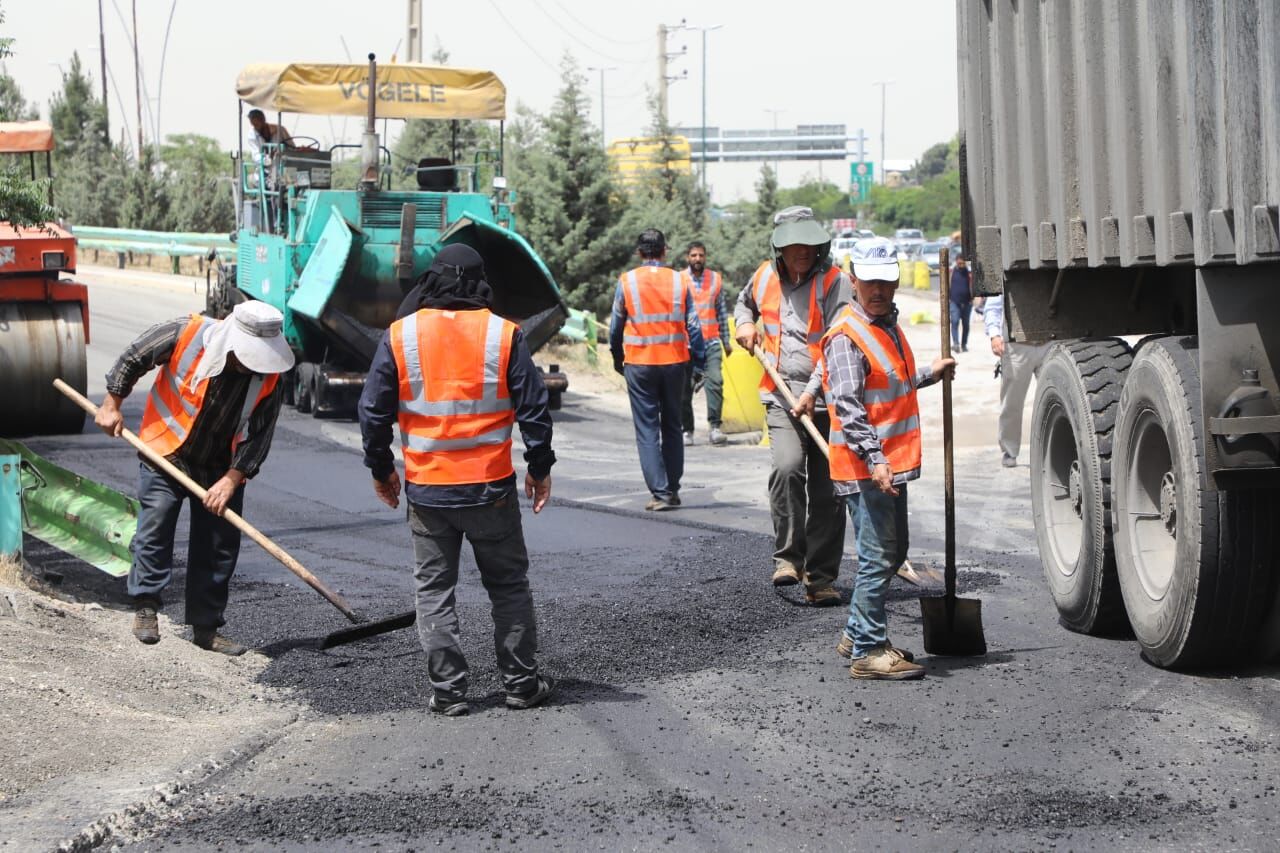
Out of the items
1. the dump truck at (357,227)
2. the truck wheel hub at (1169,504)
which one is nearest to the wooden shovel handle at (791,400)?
the truck wheel hub at (1169,504)

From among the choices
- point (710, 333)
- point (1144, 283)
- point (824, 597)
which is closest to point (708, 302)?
point (710, 333)

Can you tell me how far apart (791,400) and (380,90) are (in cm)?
944

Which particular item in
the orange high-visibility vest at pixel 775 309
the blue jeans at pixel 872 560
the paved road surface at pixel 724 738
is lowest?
the paved road surface at pixel 724 738

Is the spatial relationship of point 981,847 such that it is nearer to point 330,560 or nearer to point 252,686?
point 252,686

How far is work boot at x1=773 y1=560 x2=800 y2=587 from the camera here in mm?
7633

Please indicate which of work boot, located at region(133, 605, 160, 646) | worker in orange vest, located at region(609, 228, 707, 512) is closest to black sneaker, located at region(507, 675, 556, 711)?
work boot, located at region(133, 605, 160, 646)

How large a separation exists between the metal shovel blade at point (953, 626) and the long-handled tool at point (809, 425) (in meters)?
0.83

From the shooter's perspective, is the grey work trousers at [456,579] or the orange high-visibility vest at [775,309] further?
the orange high-visibility vest at [775,309]

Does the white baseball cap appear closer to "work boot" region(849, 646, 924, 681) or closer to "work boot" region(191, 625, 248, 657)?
"work boot" region(849, 646, 924, 681)

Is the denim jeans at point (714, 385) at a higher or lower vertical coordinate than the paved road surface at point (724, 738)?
higher

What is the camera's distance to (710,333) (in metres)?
14.9

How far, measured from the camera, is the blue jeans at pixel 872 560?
19.9 ft

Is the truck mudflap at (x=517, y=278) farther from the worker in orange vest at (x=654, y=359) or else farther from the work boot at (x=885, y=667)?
→ the work boot at (x=885, y=667)

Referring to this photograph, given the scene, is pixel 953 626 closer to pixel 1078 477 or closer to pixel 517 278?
pixel 1078 477
